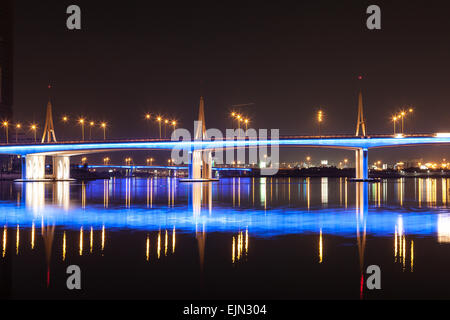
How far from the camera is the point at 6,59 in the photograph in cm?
18300

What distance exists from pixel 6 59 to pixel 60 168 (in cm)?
10498

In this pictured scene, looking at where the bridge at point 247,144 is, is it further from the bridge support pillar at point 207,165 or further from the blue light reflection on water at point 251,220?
the blue light reflection on water at point 251,220

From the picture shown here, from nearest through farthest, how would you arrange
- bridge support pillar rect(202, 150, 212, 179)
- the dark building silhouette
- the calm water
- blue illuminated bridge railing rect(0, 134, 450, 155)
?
the calm water, blue illuminated bridge railing rect(0, 134, 450, 155), bridge support pillar rect(202, 150, 212, 179), the dark building silhouette

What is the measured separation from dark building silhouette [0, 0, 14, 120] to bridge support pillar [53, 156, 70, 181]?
90854mm

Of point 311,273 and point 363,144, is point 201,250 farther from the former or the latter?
point 363,144

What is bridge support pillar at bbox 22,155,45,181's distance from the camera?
91125mm

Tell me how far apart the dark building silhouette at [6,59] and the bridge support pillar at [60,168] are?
90.9 metres

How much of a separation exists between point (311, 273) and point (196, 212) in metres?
13.6

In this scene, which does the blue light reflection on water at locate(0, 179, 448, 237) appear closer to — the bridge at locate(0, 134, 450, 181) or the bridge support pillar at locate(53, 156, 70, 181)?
the bridge at locate(0, 134, 450, 181)

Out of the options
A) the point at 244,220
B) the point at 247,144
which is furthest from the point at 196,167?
the point at 244,220

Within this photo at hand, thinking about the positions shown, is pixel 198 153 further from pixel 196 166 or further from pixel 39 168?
pixel 39 168

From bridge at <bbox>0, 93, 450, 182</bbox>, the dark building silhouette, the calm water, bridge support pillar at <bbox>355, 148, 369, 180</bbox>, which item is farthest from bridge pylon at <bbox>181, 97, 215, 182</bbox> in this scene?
the dark building silhouette

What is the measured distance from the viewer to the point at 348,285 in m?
9.18

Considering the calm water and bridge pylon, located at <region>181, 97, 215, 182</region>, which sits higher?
bridge pylon, located at <region>181, 97, 215, 182</region>
